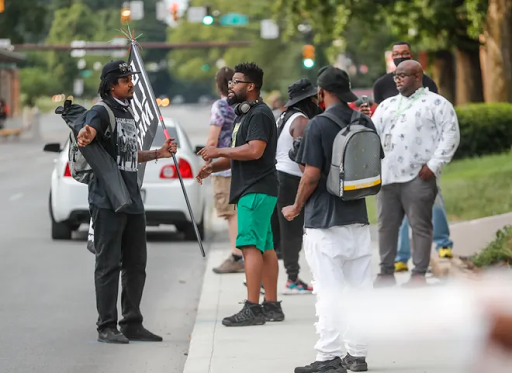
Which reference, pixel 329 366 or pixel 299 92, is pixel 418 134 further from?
pixel 329 366

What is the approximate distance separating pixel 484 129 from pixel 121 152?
1632 cm

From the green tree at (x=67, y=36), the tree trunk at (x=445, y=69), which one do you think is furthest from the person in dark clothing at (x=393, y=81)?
the green tree at (x=67, y=36)

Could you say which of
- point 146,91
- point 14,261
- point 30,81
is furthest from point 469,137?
point 30,81

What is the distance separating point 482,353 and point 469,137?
68.3 ft

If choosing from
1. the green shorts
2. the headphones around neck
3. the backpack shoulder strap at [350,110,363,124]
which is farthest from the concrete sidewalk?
the headphones around neck

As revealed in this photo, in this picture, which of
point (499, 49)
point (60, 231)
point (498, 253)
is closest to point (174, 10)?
point (499, 49)

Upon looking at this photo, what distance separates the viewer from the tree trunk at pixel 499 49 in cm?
2552

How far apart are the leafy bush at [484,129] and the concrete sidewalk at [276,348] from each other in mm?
13926

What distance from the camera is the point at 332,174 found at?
260 inches

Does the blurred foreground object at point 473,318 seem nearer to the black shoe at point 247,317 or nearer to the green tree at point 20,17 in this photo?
the black shoe at point 247,317

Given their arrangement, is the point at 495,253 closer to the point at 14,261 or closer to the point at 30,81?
the point at 14,261

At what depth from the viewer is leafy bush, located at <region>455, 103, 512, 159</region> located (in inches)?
910

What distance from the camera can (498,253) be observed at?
10.0 m

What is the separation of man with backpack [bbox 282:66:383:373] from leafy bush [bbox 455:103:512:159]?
16.6 metres
